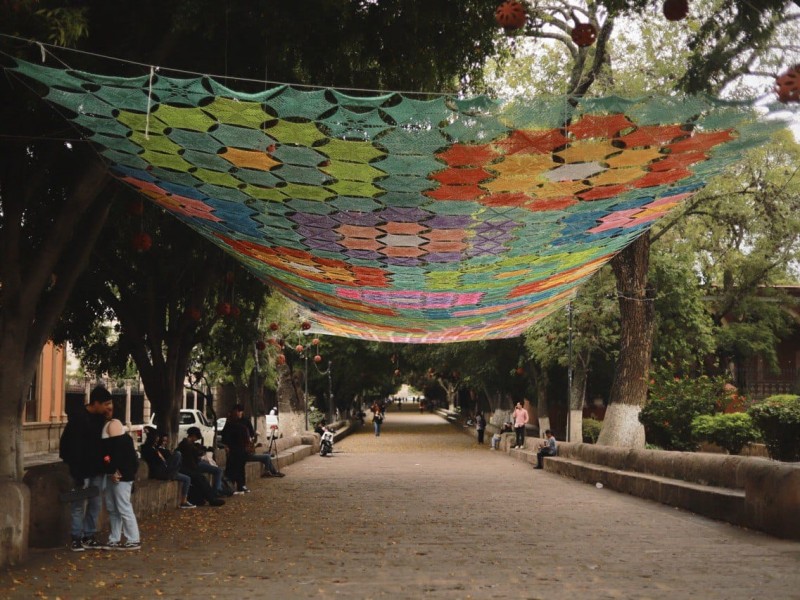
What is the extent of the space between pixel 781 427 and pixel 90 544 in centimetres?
1012

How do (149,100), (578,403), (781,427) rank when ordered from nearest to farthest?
(149,100)
(781,427)
(578,403)

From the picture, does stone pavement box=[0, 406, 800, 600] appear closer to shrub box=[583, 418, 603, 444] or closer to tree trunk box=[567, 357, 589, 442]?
tree trunk box=[567, 357, 589, 442]

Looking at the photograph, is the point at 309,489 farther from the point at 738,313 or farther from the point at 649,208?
the point at 738,313

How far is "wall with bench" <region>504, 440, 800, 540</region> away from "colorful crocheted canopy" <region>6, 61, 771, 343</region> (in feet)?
10.3

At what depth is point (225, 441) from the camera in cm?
1703

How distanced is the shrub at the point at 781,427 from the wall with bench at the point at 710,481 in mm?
1368

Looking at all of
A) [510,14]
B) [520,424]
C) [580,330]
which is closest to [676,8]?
[510,14]

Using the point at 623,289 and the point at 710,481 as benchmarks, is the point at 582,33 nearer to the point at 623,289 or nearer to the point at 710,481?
the point at 710,481

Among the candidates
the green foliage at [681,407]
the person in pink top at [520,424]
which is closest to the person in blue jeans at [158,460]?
the green foliage at [681,407]

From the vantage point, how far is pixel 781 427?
47.6ft

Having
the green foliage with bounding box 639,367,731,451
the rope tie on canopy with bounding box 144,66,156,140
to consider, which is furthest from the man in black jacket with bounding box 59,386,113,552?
the green foliage with bounding box 639,367,731,451

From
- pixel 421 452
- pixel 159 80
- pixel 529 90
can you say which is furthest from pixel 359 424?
pixel 159 80

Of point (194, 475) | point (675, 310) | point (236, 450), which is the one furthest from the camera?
point (675, 310)

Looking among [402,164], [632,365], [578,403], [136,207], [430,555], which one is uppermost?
[136,207]
